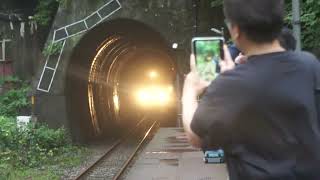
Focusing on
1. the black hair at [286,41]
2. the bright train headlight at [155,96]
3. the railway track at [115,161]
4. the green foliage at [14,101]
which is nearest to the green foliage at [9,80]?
the green foliage at [14,101]

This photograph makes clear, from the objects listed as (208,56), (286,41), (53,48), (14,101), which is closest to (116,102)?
(14,101)

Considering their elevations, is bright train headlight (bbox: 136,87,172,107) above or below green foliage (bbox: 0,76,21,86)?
below

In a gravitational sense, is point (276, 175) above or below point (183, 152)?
above

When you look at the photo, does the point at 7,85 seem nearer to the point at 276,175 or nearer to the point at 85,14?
the point at 85,14

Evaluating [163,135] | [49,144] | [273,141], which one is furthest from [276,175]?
[163,135]

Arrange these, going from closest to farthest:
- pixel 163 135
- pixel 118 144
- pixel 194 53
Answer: pixel 194 53 → pixel 163 135 → pixel 118 144

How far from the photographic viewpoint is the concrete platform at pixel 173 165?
13375 mm

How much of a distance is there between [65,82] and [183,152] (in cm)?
750

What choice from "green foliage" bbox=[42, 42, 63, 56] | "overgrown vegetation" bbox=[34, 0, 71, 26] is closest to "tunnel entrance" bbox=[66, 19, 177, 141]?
"green foliage" bbox=[42, 42, 63, 56]

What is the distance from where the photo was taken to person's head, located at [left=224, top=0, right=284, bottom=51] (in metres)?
2.51

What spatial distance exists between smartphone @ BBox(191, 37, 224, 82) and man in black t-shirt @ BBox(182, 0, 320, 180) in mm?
140

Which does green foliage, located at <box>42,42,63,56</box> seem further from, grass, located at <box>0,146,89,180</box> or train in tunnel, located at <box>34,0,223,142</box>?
grass, located at <box>0,146,89,180</box>

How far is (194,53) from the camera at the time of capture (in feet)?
9.20

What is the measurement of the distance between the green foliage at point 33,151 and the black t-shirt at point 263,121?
1185 cm
